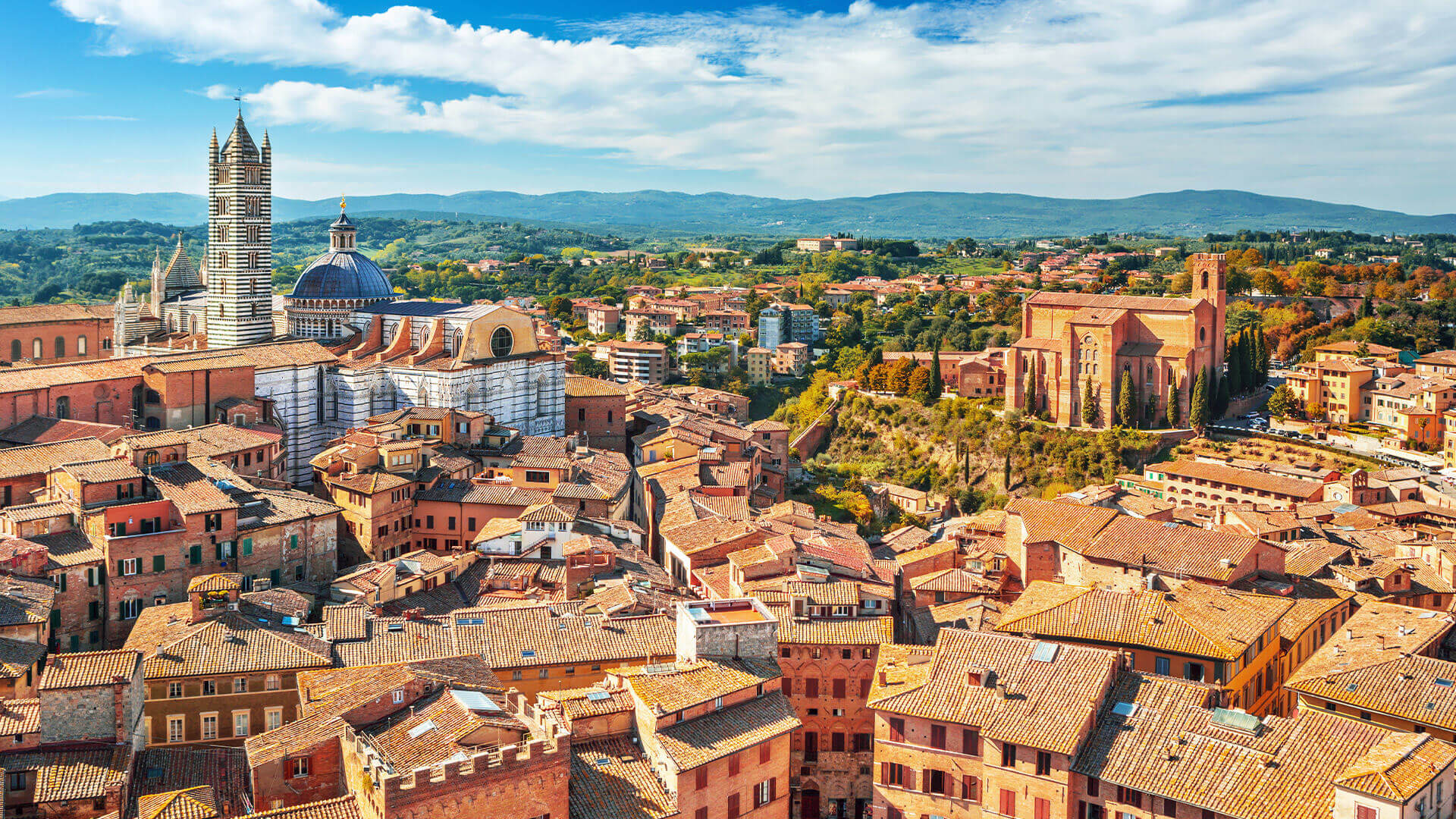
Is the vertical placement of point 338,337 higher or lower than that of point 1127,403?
higher

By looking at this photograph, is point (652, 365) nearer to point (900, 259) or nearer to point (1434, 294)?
point (1434, 294)

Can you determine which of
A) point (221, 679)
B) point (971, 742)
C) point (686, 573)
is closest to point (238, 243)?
point (686, 573)

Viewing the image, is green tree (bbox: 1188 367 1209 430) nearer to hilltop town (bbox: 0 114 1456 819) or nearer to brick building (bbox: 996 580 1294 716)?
hilltop town (bbox: 0 114 1456 819)

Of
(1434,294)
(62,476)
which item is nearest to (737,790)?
(62,476)

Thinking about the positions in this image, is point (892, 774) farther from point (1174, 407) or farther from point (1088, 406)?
point (1088, 406)

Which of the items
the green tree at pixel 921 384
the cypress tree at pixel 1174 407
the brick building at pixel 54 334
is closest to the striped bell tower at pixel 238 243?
the brick building at pixel 54 334
